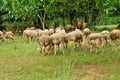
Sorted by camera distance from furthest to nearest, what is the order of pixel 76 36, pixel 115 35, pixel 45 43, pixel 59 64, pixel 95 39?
1. pixel 115 35
2. pixel 76 36
3. pixel 95 39
4. pixel 45 43
5. pixel 59 64

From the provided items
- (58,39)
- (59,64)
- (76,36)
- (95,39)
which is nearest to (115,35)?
(95,39)

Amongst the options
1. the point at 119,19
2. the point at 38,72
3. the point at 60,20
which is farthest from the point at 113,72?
the point at 119,19

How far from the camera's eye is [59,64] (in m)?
14.1

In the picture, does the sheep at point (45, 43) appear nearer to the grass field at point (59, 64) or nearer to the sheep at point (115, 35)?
the grass field at point (59, 64)

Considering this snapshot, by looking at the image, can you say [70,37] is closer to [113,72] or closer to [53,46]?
[53,46]

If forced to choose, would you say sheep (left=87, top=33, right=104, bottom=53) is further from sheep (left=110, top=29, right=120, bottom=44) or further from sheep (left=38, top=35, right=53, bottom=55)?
sheep (left=38, top=35, right=53, bottom=55)

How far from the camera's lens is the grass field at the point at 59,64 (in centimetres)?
1199

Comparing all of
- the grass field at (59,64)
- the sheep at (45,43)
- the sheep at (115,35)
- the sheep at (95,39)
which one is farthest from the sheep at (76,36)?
the sheep at (115,35)

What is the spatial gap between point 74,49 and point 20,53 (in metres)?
2.94

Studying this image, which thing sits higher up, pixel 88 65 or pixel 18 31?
pixel 88 65

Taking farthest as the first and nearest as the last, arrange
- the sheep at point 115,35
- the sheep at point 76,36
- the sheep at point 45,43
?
the sheep at point 115,35 < the sheep at point 76,36 < the sheep at point 45,43

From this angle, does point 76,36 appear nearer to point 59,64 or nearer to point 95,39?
point 95,39

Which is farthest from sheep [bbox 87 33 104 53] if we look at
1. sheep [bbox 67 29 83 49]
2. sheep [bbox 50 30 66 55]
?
sheep [bbox 50 30 66 55]

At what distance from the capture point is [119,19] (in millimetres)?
41500
